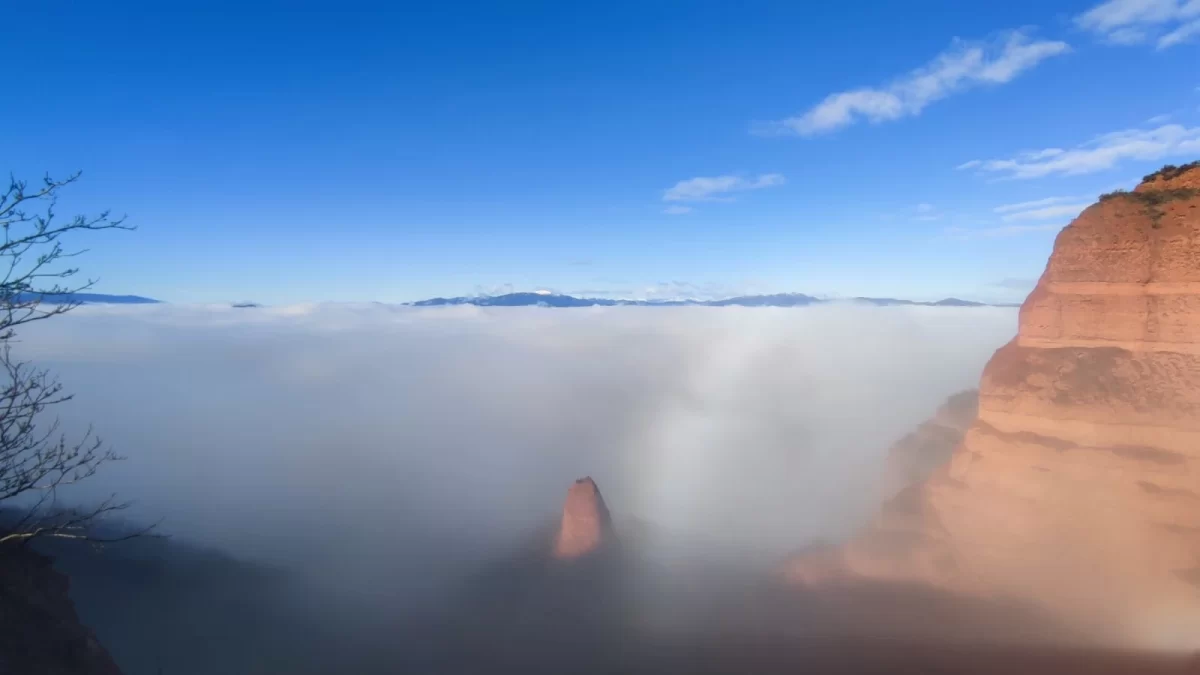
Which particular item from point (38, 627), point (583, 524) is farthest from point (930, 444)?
point (38, 627)

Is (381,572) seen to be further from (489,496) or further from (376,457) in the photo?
(376,457)

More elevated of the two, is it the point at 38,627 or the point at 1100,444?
the point at 1100,444

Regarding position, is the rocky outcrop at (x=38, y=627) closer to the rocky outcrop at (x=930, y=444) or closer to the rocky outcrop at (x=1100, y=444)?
the rocky outcrop at (x=1100, y=444)

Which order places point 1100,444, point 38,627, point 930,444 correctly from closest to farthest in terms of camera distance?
point 38,627 → point 1100,444 → point 930,444

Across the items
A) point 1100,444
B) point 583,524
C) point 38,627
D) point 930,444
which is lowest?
point 583,524

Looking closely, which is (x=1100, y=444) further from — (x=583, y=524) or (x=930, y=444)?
(x=583, y=524)

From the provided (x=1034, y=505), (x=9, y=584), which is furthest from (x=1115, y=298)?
(x=9, y=584)

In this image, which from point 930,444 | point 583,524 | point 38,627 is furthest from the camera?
point 583,524
